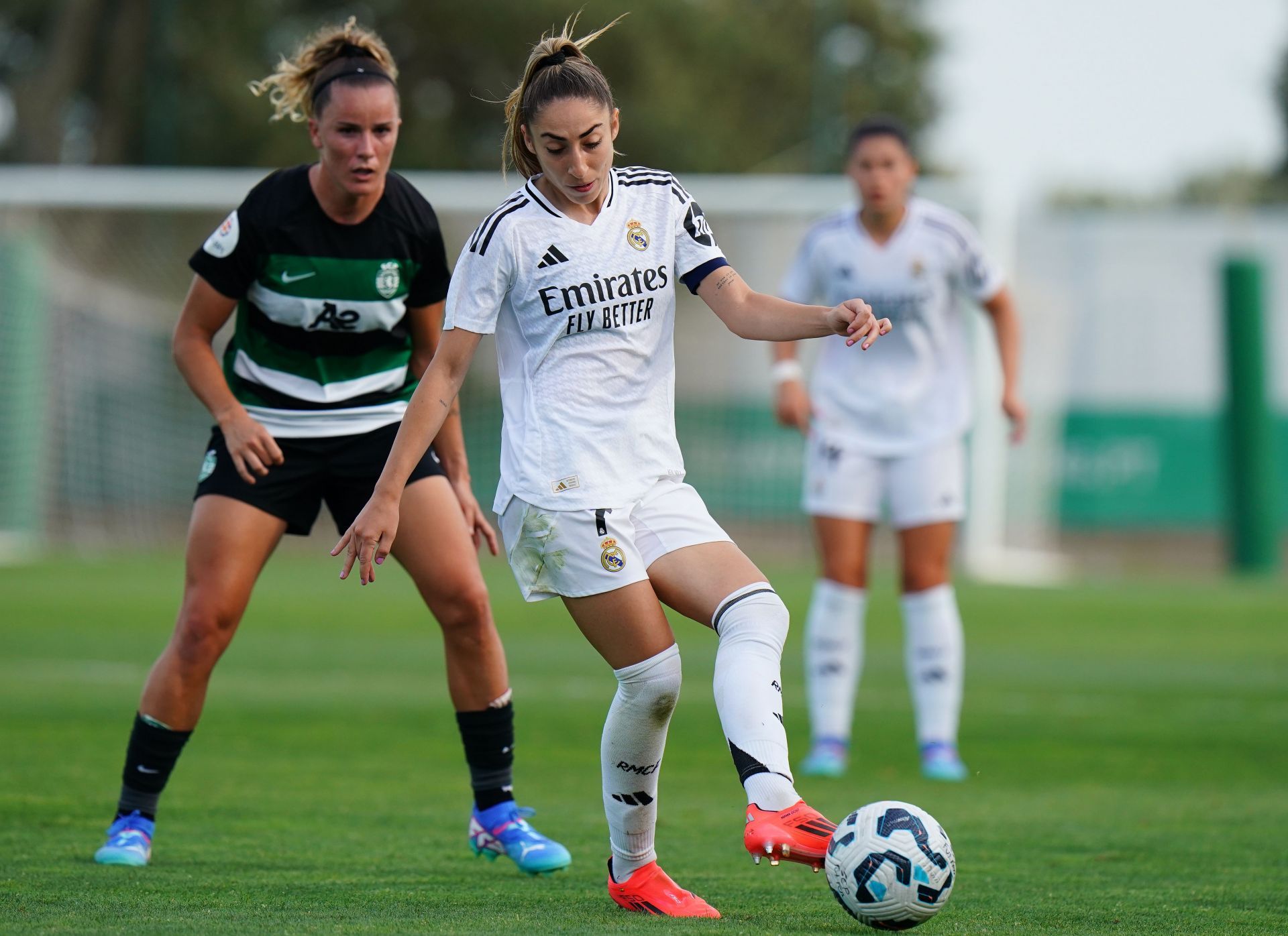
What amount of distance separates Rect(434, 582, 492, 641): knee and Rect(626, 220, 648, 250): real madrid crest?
49.8 inches

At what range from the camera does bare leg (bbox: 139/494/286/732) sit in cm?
491

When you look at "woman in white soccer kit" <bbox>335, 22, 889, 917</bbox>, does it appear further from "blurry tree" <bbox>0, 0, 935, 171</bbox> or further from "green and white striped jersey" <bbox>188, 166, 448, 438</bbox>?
"blurry tree" <bbox>0, 0, 935, 171</bbox>

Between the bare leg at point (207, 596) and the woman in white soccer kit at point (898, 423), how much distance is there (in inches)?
114

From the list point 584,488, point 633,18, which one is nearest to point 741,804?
point 584,488

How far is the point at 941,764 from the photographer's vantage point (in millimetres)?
6922

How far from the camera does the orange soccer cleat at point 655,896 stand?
13.5ft

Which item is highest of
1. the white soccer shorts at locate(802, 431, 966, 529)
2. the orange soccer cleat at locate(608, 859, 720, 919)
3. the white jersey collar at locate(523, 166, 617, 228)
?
the white jersey collar at locate(523, 166, 617, 228)

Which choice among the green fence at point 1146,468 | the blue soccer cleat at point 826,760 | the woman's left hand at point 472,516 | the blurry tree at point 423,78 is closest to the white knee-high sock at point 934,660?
the blue soccer cleat at point 826,760

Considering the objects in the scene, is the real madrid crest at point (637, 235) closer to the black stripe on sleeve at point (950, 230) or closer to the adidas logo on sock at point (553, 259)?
the adidas logo on sock at point (553, 259)

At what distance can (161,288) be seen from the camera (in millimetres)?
20875

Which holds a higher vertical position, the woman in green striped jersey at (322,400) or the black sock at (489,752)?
the woman in green striped jersey at (322,400)

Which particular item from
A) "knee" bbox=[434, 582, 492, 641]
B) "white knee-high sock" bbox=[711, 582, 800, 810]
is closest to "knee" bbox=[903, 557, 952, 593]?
"knee" bbox=[434, 582, 492, 641]

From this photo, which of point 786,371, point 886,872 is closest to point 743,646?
point 886,872

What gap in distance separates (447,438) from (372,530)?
4.01 feet
